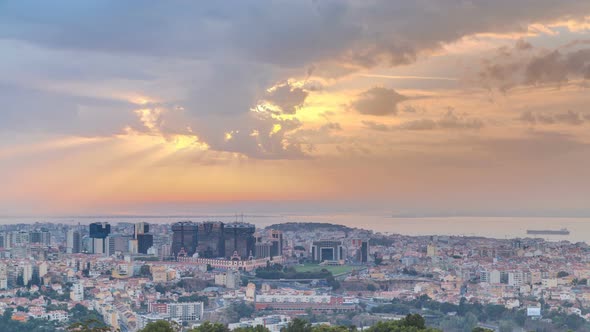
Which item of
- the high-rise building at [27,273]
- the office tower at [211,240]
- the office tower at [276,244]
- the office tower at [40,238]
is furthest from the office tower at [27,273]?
the office tower at [40,238]

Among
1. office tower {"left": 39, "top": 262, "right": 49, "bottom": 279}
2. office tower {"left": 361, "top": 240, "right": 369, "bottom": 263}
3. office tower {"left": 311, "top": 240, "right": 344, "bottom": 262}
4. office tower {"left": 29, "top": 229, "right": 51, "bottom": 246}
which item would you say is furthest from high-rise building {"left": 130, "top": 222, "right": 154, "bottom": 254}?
office tower {"left": 39, "top": 262, "right": 49, "bottom": 279}

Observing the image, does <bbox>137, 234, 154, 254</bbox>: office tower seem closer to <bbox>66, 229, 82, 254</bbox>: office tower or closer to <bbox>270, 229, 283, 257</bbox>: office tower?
<bbox>66, 229, 82, 254</bbox>: office tower

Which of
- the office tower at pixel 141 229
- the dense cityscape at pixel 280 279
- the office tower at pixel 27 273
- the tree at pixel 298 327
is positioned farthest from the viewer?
the office tower at pixel 141 229

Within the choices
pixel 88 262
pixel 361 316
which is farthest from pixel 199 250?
pixel 361 316

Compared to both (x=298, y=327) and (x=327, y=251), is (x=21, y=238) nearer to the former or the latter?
(x=327, y=251)

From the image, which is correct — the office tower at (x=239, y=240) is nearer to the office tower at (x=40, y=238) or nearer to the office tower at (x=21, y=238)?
the office tower at (x=40, y=238)

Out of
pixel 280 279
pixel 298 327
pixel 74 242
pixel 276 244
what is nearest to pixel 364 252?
pixel 276 244
